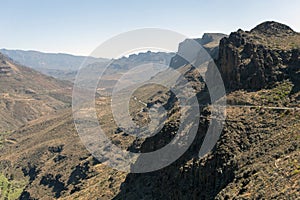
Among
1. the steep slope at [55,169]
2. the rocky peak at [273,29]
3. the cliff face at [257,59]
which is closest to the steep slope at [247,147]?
the cliff face at [257,59]

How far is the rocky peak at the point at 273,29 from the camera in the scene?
6875 centimetres

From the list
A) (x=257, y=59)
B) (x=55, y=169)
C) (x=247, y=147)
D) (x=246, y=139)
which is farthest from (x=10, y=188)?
(x=247, y=147)

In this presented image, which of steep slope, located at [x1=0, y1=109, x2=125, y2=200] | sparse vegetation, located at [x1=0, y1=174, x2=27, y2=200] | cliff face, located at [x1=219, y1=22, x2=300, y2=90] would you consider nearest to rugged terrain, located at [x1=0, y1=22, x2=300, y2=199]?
cliff face, located at [x1=219, y1=22, x2=300, y2=90]

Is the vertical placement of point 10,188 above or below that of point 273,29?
below

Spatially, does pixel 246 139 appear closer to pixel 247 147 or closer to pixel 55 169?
pixel 247 147

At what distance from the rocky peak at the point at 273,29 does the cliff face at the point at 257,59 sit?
1.02 m

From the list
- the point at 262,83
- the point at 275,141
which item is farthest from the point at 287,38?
the point at 275,141

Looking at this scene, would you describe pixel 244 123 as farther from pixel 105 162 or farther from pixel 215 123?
pixel 105 162

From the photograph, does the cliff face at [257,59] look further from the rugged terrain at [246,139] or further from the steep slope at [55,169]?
the steep slope at [55,169]

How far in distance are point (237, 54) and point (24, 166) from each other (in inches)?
4648

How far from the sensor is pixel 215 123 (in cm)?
4578

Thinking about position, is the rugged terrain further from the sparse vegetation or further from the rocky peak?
the sparse vegetation

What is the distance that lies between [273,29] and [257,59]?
17.8m

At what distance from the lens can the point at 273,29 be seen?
70.2 m
